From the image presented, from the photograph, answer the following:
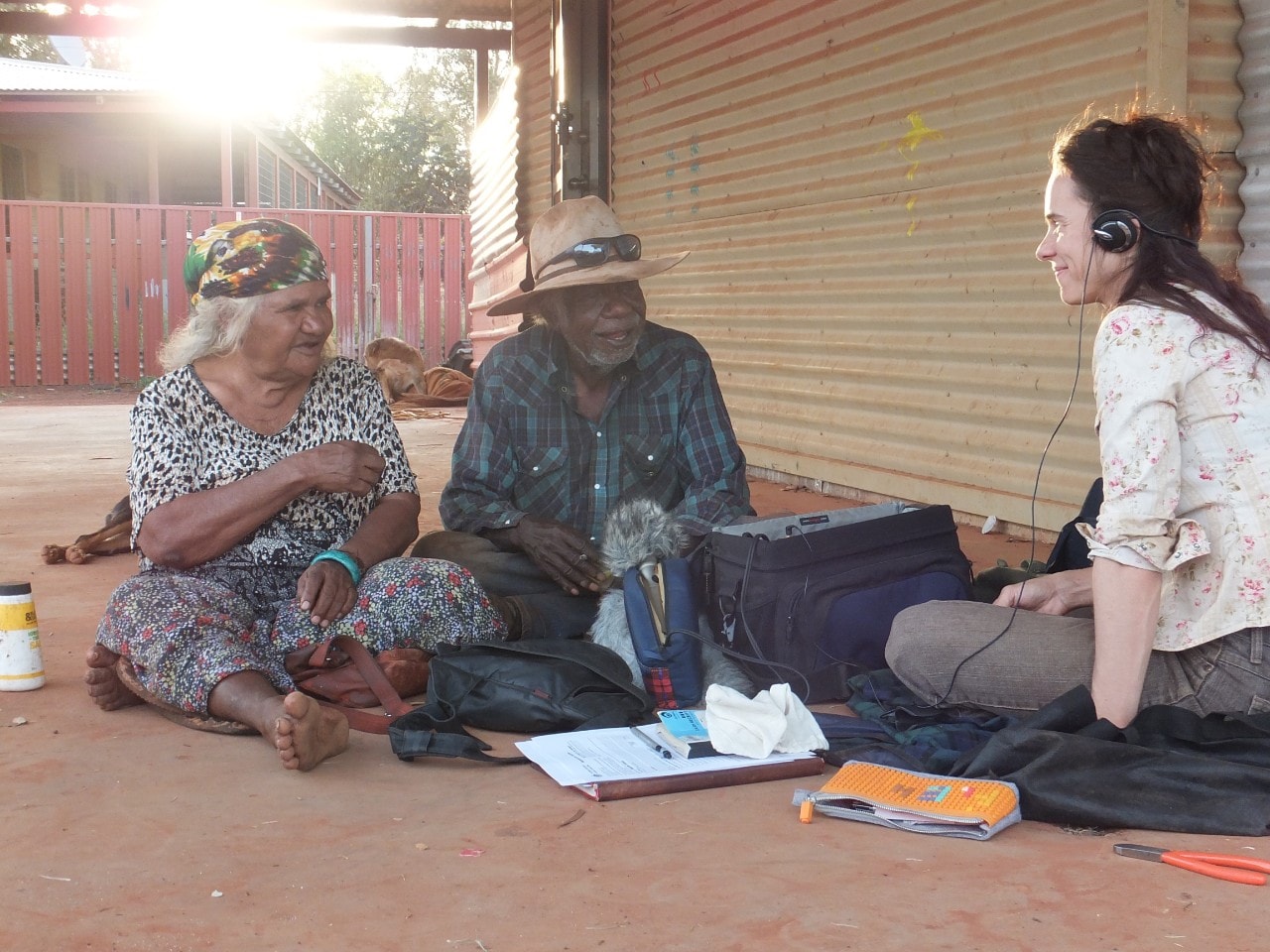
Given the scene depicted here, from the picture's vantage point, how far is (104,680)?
11.6ft

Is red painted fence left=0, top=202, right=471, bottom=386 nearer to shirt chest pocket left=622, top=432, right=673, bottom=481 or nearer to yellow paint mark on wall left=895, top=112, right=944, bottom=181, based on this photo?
yellow paint mark on wall left=895, top=112, right=944, bottom=181

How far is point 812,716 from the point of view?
315 cm

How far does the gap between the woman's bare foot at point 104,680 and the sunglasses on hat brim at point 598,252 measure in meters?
1.80

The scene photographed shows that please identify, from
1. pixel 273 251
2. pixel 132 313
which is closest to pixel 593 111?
pixel 273 251

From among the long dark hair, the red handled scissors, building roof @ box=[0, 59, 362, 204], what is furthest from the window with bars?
the red handled scissors

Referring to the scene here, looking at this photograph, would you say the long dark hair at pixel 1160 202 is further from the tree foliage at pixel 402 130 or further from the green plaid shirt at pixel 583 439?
the tree foliage at pixel 402 130

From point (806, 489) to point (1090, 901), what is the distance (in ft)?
17.8

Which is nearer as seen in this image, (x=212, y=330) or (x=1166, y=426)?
(x=1166, y=426)

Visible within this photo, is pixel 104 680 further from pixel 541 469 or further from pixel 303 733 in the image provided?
pixel 541 469

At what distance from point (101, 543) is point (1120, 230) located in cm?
451

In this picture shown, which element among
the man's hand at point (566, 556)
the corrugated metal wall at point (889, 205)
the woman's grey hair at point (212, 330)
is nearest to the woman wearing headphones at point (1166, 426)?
the man's hand at point (566, 556)

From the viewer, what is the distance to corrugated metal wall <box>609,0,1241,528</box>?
5.41 m

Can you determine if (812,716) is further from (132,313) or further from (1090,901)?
(132,313)

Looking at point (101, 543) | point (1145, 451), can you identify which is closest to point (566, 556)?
point (1145, 451)
